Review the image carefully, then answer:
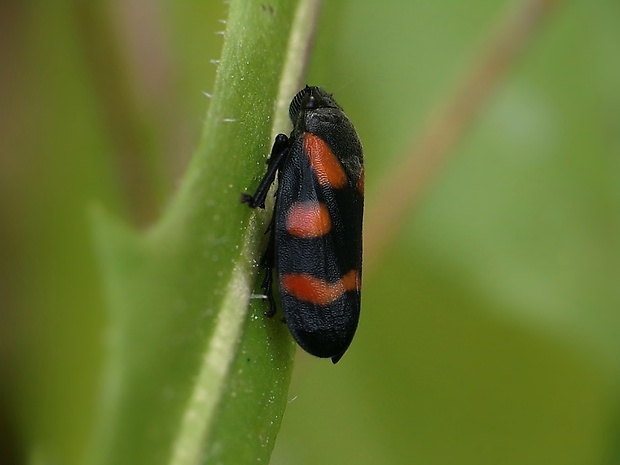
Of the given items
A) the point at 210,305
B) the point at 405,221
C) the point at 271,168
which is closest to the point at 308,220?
the point at 271,168

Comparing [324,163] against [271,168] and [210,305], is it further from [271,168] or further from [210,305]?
[210,305]

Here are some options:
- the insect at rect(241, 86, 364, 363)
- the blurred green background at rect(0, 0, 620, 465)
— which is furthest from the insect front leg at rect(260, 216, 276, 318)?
the blurred green background at rect(0, 0, 620, 465)

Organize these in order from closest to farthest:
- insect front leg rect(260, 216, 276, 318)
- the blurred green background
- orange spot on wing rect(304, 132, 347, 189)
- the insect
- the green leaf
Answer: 1. the green leaf
2. insect front leg rect(260, 216, 276, 318)
3. the insect
4. orange spot on wing rect(304, 132, 347, 189)
5. the blurred green background

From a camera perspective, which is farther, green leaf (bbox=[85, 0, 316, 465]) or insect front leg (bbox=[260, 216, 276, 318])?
insect front leg (bbox=[260, 216, 276, 318])

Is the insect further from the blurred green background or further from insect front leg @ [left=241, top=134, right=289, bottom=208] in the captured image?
the blurred green background

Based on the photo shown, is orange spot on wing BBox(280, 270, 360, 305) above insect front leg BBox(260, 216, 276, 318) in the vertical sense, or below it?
below

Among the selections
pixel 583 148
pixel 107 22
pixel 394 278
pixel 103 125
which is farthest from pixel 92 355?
pixel 583 148

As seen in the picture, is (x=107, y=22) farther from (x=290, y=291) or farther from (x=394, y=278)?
(x=290, y=291)
